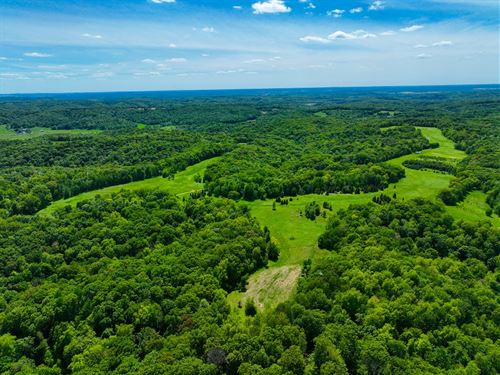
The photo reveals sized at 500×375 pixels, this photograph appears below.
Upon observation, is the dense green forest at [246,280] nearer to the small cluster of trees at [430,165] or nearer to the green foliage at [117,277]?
the green foliage at [117,277]

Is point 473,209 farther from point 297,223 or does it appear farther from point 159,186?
point 159,186

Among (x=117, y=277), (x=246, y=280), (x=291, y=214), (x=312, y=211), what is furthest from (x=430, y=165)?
(x=117, y=277)

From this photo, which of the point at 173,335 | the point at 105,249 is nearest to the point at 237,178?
the point at 105,249

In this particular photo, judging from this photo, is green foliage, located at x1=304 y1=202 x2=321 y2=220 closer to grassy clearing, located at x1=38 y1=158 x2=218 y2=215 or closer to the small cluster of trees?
grassy clearing, located at x1=38 y1=158 x2=218 y2=215

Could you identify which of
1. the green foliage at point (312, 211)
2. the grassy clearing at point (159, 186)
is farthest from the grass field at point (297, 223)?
the grassy clearing at point (159, 186)

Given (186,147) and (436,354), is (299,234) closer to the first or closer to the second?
(436,354)

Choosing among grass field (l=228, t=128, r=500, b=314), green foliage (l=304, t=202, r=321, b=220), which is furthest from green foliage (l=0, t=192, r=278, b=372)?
green foliage (l=304, t=202, r=321, b=220)
